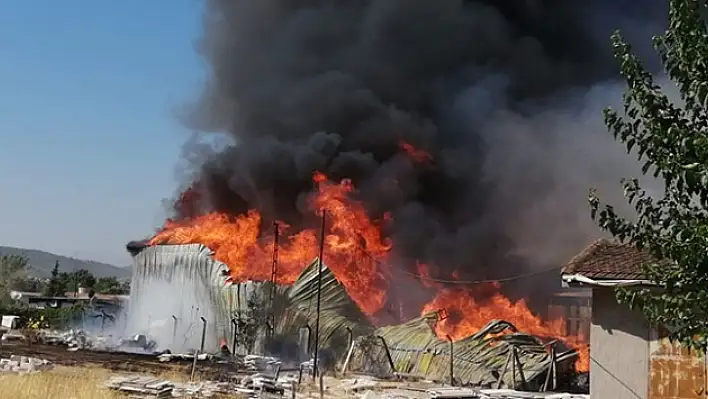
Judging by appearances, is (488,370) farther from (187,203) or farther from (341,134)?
(187,203)

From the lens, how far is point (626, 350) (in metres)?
9.96

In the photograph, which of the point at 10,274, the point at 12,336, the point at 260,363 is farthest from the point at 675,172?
the point at 10,274

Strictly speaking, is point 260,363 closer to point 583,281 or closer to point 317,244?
point 317,244

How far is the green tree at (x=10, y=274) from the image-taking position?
58656mm

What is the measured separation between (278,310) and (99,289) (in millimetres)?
59923

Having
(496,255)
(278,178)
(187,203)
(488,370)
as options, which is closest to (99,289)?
(187,203)

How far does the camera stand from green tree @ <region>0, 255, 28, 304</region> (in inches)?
2309

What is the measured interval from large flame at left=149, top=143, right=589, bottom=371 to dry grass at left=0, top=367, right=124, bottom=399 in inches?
490

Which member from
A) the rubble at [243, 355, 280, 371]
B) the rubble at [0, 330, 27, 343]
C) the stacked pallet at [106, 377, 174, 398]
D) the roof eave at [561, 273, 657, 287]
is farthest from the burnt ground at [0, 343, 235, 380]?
the roof eave at [561, 273, 657, 287]

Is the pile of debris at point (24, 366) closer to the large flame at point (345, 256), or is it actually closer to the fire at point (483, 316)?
the large flame at point (345, 256)

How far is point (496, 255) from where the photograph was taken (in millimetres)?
33844

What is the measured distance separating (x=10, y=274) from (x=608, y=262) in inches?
2573

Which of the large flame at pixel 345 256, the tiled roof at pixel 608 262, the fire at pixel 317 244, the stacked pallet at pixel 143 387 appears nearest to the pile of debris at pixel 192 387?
the stacked pallet at pixel 143 387

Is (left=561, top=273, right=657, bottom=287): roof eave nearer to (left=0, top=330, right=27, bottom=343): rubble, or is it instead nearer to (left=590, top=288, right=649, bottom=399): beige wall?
(left=590, top=288, right=649, bottom=399): beige wall
